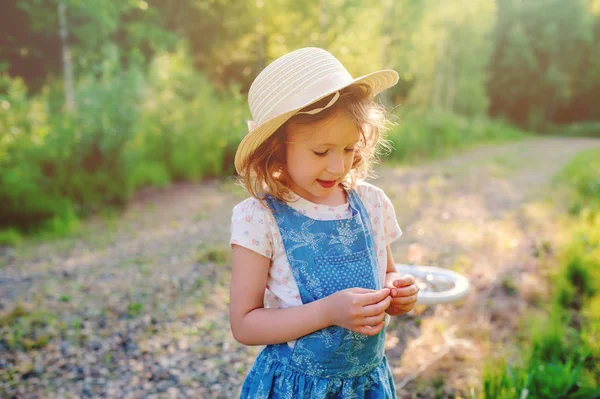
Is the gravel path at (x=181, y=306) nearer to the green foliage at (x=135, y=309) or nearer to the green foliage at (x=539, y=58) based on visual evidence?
the green foliage at (x=135, y=309)

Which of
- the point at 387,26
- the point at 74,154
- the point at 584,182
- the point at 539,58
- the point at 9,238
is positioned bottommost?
the point at 584,182

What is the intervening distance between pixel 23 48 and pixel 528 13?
2620 centimetres

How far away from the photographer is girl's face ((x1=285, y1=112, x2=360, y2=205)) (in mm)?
1424

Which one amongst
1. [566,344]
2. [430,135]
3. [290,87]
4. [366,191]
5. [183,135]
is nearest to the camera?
[290,87]


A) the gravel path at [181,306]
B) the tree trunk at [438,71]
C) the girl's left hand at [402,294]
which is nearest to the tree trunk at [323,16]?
the gravel path at [181,306]

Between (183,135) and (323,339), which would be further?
(183,135)

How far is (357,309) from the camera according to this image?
4.24ft

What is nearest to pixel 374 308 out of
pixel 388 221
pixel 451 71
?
pixel 388 221

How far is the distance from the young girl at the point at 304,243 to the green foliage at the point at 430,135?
1014 cm

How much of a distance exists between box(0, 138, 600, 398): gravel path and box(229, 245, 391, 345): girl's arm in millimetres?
1500

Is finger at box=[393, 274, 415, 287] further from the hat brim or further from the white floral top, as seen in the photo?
the hat brim

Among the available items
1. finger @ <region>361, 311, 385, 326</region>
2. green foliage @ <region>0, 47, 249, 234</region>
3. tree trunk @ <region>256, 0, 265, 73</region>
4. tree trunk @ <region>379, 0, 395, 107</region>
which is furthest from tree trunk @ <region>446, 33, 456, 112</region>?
finger @ <region>361, 311, 385, 326</region>

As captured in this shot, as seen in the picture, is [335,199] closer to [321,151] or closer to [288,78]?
[321,151]

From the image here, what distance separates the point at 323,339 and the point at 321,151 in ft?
1.72
